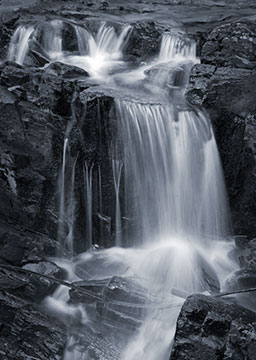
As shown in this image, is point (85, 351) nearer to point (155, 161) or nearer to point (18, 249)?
point (18, 249)

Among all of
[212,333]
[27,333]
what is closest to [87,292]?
[27,333]

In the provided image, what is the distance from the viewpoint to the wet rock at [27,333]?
706 centimetres

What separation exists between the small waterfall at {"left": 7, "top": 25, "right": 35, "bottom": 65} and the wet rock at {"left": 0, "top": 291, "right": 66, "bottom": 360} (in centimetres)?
738

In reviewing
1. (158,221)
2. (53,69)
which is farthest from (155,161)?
(53,69)

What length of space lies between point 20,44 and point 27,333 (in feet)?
28.6

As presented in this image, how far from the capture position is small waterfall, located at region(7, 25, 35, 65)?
12.6 metres

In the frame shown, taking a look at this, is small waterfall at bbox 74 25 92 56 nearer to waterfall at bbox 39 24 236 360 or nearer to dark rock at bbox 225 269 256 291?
waterfall at bbox 39 24 236 360

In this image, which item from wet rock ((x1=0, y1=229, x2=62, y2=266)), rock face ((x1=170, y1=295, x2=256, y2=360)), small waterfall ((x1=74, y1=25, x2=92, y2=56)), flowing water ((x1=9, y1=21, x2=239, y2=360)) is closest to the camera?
rock face ((x1=170, y1=295, x2=256, y2=360))

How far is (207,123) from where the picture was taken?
980 centimetres

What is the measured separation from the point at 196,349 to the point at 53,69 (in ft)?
25.1

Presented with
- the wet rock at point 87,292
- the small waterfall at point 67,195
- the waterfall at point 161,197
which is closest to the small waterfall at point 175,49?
the waterfall at point 161,197

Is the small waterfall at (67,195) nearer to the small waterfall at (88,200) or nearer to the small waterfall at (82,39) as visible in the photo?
the small waterfall at (88,200)

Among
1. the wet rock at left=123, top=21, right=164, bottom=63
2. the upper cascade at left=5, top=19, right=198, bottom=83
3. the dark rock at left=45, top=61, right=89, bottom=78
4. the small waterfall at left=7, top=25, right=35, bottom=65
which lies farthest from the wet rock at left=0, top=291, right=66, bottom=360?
the wet rock at left=123, top=21, right=164, bottom=63

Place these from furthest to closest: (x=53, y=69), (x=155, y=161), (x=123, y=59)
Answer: (x=123, y=59) → (x=53, y=69) → (x=155, y=161)
